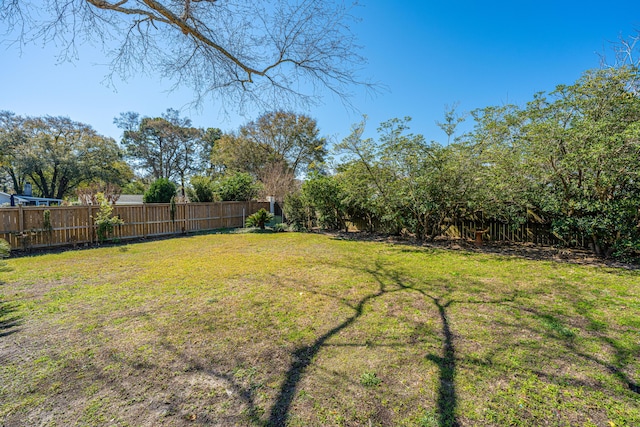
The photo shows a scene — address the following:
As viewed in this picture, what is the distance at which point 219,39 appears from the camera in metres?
3.16

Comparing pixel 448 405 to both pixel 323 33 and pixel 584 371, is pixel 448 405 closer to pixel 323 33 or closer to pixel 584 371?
pixel 584 371

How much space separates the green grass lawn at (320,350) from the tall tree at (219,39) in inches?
110

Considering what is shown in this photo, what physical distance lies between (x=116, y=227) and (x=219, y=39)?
30.2 feet

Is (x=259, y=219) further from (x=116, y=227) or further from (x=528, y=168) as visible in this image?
(x=528, y=168)

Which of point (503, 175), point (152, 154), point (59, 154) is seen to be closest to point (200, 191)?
point (503, 175)

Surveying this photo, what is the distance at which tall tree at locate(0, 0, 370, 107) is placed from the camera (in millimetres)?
2762

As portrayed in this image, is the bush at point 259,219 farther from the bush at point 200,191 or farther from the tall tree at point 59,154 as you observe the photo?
the tall tree at point 59,154

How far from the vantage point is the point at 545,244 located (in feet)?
26.1

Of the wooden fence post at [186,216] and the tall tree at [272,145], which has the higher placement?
the tall tree at [272,145]

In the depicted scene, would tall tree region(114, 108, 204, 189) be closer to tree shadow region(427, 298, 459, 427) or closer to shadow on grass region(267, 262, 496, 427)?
shadow on grass region(267, 262, 496, 427)

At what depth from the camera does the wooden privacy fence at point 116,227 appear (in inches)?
293

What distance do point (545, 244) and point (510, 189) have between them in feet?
8.29

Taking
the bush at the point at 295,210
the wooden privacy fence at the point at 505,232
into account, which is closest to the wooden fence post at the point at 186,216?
the bush at the point at 295,210

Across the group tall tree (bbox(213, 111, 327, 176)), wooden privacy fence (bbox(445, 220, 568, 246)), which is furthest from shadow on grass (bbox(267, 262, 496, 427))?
tall tree (bbox(213, 111, 327, 176))
